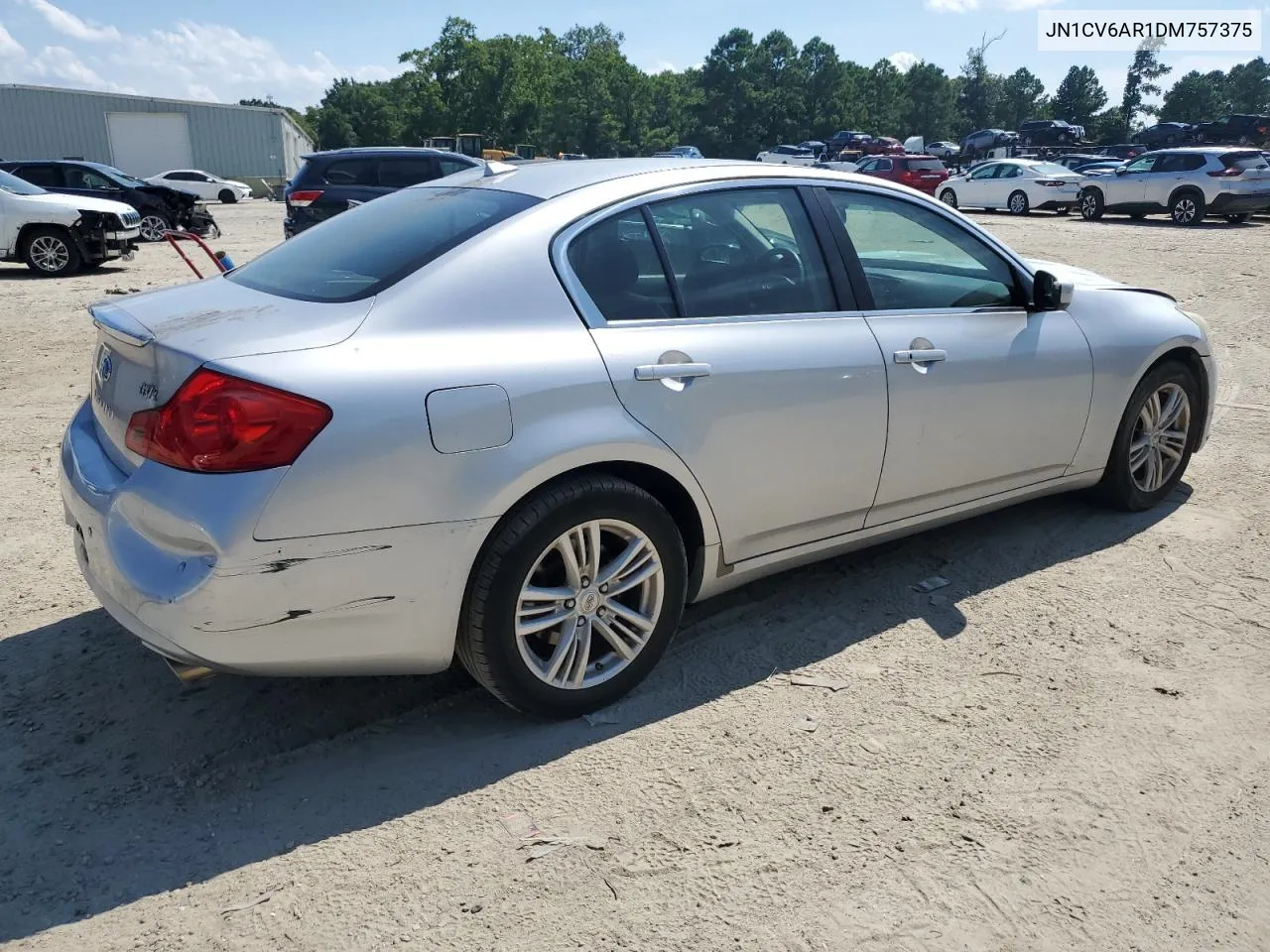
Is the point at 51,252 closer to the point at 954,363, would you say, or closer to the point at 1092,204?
the point at 954,363

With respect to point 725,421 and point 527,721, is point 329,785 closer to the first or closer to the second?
point 527,721

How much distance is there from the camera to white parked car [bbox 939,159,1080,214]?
2438 centimetres

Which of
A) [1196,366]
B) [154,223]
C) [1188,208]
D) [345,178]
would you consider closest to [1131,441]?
[1196,366]

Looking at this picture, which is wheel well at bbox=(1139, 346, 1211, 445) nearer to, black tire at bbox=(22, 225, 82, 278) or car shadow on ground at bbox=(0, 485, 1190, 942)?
car shadow on ground at bbox=(0, 485, 1190, 942)

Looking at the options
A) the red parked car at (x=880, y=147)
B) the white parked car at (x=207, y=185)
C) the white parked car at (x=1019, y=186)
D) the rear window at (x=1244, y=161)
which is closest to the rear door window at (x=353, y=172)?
the white parked car at (x=1019, y=186)

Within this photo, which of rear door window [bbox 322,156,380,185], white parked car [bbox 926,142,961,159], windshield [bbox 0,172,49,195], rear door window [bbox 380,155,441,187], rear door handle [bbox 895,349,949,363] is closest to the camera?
rear door handle [bbox 895,349,949,363]

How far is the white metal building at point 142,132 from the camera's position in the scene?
172ft

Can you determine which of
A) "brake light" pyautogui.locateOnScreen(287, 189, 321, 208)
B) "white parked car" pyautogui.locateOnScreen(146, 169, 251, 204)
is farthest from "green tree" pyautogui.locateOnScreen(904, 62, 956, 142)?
"brake light" pyautogui.locateOnScreen(287, 189, 321, 208)

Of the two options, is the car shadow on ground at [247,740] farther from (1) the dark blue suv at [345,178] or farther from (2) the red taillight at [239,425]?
(1) the dark blue suv at [345,178]

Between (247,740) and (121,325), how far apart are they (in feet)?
4.18

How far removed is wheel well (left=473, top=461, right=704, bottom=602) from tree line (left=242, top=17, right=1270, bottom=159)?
84597 millimetres

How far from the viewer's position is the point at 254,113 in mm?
57219

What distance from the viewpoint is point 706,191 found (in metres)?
3.40

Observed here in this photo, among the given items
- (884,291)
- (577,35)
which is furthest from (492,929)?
(577,35)
